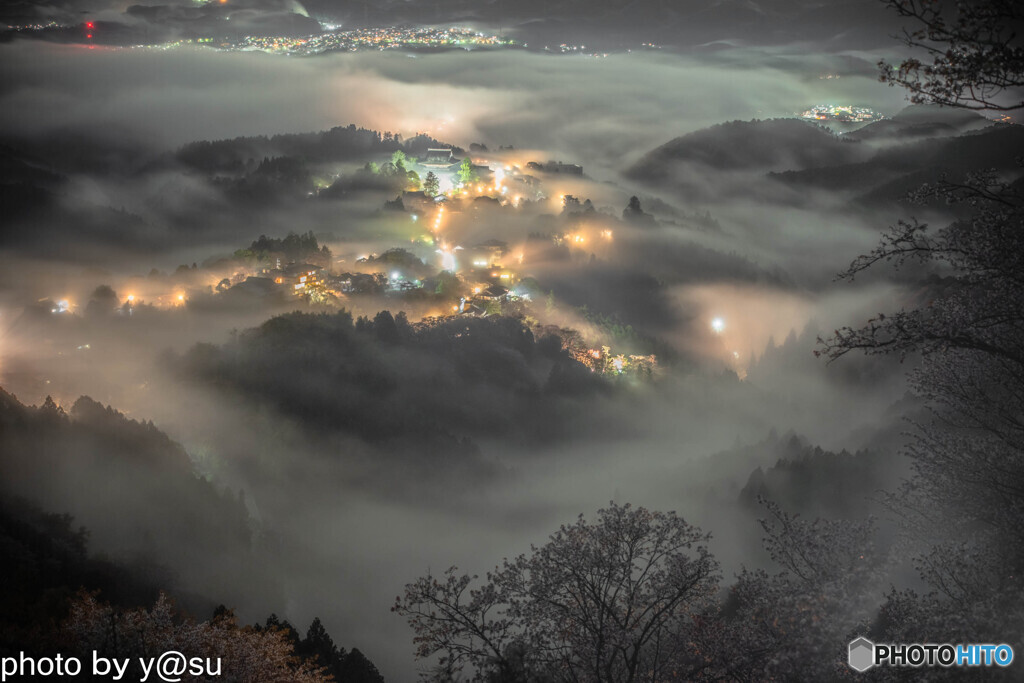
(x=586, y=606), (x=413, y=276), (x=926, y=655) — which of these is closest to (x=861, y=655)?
(x=926, y=655)

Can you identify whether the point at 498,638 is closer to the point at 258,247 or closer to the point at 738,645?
the point at 738,645

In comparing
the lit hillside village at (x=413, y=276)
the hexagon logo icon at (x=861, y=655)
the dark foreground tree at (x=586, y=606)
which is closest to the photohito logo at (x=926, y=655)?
the hexagon logo icon at (x=861, y=655)

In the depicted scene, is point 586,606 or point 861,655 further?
point 586,606

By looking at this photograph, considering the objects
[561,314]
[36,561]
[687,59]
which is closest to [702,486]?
[561,314]

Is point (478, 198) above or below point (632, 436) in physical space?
above

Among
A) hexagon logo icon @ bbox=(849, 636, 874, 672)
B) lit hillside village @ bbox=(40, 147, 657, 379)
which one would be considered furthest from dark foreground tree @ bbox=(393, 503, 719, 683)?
lit hillside village @ bbox=(40, 147, 657, 379)

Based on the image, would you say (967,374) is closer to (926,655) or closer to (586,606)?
(926,655)
